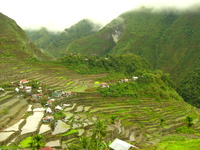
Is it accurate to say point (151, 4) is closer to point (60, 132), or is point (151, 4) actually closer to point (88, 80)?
point (88, 80)

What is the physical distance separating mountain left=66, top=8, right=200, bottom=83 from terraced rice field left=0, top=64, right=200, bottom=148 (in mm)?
63578

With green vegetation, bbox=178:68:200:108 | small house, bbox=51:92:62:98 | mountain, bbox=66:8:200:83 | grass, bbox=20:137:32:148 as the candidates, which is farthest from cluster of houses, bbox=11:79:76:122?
mountain, bbox=66:8:200:83

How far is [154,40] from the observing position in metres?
138

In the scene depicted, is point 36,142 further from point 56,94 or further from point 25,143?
point 56,94

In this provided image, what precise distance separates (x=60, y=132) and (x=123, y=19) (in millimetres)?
146235

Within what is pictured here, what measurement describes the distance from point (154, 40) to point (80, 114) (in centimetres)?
11714

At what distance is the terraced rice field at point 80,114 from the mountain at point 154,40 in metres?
63.6

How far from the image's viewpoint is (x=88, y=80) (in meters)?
57.0

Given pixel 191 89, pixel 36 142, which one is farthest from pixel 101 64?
pixel 36 142

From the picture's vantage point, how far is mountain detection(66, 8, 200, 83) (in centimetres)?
11331

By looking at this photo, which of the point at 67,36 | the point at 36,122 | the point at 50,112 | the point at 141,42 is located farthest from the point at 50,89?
the point at 67,36

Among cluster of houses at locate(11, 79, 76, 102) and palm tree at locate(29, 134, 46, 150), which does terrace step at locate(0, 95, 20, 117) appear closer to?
cluster of houses at locate(11, 79, 76, 102)

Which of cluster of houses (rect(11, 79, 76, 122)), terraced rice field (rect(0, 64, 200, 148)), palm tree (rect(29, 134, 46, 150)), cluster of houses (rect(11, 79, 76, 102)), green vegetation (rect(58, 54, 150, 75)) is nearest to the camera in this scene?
palm tree (rect(29, 134, 46, 150))

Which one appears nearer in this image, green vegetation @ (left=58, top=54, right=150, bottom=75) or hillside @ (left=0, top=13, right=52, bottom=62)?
hillside @ (left=0, top=13, right=52, bottom=62)
